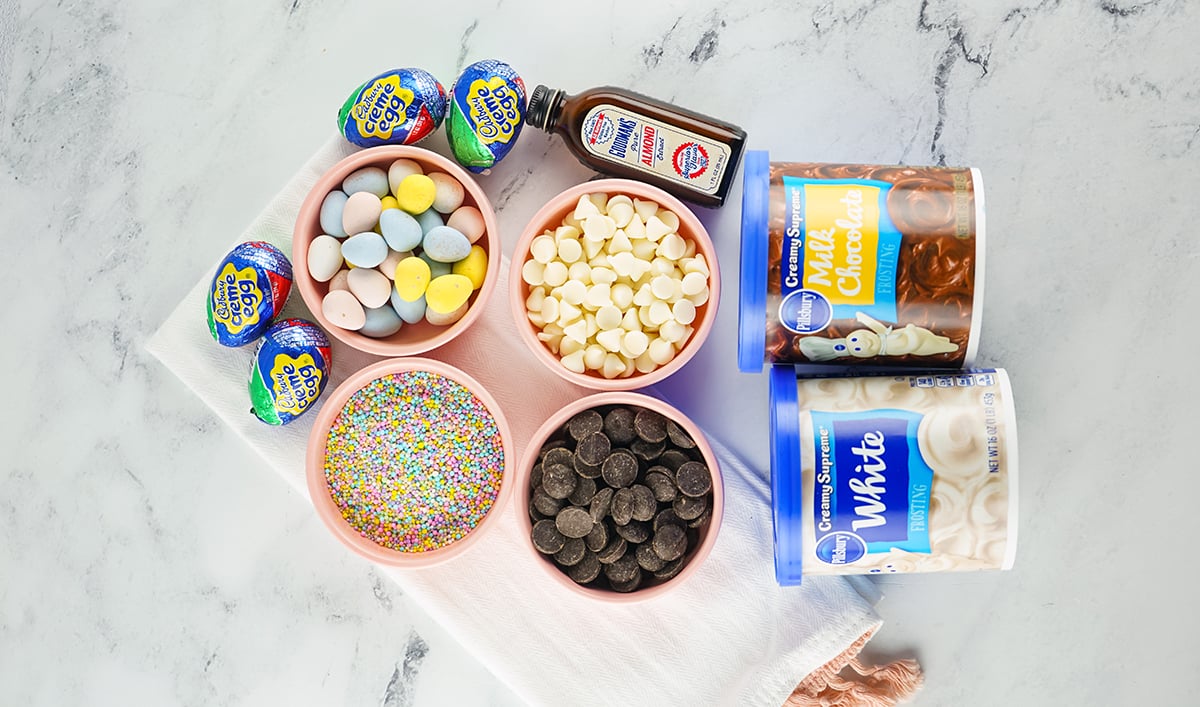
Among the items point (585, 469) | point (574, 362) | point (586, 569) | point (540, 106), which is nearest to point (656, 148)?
point (540, 106)

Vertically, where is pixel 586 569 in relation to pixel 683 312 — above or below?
below

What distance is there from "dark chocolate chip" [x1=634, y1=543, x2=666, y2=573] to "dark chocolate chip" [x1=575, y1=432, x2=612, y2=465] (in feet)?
0.33

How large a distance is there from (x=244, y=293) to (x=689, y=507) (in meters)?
0.51

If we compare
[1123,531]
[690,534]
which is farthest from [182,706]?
[1123,531]

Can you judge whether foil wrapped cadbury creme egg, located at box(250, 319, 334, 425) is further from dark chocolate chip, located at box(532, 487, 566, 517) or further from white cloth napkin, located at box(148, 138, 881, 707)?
dark chocolate chip, located at box(532, 487, 566, 517)

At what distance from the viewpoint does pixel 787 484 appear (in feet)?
2.72

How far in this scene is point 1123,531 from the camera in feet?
3.31

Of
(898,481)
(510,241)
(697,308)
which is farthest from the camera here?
(510,241)

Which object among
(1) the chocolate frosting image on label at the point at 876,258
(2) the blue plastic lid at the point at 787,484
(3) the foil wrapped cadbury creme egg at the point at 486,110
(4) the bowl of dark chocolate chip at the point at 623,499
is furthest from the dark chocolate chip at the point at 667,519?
(3) the foil wrapped cadbury creme egg at the point at 486,110

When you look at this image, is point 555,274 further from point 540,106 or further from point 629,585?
point 629,585

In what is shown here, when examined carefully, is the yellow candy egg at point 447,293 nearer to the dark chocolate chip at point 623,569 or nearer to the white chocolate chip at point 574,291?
the white chocolate chip at point 574,291

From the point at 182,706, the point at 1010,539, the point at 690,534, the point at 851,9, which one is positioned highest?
the point at 851,9

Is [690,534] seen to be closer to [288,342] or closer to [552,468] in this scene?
[552,468]

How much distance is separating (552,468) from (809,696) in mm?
394
